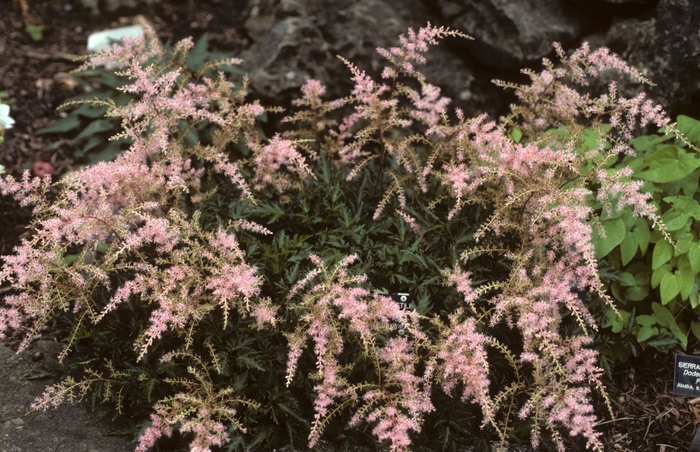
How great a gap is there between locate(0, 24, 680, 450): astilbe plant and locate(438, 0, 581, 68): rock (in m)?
1.21

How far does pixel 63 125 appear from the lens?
201 inches

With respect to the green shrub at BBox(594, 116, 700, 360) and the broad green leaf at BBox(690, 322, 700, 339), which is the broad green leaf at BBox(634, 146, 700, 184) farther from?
the broad green leaf at BBox(690, 322, 700, 339)

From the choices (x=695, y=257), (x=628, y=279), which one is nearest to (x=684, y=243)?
(x=695, y=257)

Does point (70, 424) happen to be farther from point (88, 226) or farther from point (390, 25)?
point (390, 25)

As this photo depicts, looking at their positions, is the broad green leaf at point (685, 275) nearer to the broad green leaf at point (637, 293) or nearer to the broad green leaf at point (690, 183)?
the broad green leaf at point (637, 293)

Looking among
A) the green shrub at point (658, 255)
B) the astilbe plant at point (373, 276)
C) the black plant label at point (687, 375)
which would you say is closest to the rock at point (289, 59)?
the astilbe plant at point (373, 276)

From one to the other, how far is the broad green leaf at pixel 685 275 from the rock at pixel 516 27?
2004 mm

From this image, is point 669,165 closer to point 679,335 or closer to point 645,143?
point 645,143

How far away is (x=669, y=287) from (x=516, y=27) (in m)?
2.29

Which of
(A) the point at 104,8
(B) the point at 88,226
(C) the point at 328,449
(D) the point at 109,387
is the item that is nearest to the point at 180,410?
(D) the point at 109,387

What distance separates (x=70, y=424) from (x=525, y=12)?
4.00 m

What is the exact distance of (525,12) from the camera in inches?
189

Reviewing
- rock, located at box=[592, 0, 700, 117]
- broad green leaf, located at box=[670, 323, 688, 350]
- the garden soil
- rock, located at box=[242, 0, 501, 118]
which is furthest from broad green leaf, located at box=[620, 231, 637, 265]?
the garden soil

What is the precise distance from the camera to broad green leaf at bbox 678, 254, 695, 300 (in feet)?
11.0
